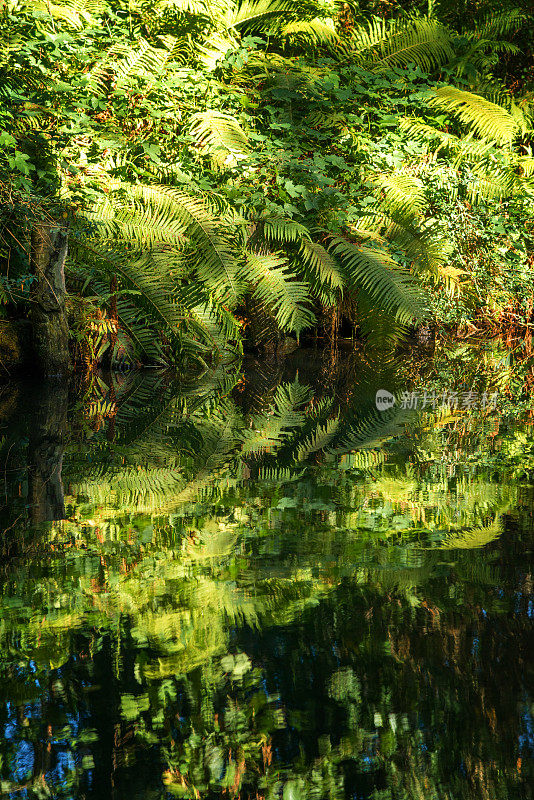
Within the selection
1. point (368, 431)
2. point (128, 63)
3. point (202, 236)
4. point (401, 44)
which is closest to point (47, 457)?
point (368, 431)

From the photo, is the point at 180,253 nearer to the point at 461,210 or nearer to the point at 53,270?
the point at 53,270

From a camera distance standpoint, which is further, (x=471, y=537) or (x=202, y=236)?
(x=202, y=236)

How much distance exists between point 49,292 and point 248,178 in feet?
6.99

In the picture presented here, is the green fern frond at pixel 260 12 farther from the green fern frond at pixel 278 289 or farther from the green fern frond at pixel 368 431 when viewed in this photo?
the green fern frond at pixel 368 431

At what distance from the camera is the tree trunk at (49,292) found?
573cm

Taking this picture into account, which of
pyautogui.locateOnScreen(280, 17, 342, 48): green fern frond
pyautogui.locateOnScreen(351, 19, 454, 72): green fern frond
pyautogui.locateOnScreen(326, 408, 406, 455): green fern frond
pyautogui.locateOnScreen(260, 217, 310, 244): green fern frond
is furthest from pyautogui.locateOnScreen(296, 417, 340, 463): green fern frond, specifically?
pyautogui.locateOnScreen(351, 19, 454, 72): green fern frond

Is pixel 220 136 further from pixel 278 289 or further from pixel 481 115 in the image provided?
pixel 481 115

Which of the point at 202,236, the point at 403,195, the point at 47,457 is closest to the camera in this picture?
the point at 47,457

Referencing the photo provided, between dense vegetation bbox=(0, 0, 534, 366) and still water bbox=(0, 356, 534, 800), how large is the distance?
3222 millimetres

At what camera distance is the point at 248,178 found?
696 centimetres

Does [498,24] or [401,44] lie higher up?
[498,24]

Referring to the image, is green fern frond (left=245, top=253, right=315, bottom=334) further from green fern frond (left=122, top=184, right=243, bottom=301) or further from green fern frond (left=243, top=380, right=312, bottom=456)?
green fern frond (left=243, top=380, right=312, bottom=456)

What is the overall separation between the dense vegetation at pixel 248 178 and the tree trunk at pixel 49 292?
53 mm

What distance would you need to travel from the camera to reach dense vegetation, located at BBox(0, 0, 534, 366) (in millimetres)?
6227
